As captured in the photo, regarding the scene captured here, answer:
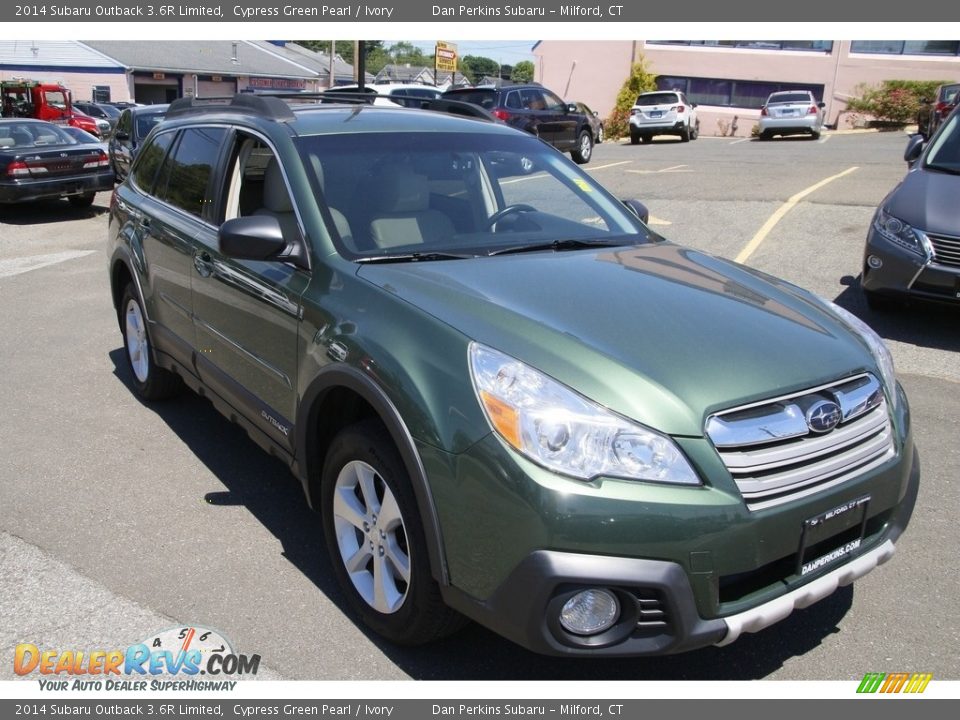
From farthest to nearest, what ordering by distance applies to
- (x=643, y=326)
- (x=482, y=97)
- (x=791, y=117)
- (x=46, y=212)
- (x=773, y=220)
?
1. (x=791, y=117)
2. (x=482, y=97)
3. (x=46, y=212)
4. (x=773, y=220)
5. (x=643, y=326)

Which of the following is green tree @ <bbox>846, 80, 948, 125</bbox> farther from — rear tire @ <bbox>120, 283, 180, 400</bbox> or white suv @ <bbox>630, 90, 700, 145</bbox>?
rear tire @ <bbox>120, 283, 180, 400</bbox>

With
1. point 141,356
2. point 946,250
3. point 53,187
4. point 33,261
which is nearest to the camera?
point 141,356

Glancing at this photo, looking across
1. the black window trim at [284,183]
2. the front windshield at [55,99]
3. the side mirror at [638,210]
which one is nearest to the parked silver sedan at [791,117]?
the front windshield at [55,99]

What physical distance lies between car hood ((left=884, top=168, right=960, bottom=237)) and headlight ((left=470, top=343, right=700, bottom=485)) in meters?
5.05

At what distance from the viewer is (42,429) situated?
5250 mm

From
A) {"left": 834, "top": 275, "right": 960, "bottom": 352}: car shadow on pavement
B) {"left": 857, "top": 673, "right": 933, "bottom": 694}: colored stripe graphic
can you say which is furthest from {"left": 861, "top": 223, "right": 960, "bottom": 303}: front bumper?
{"left": 857, "top": 673, "right": 933, "bottom": 694}: colored stripe graphic

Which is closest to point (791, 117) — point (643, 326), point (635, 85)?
point (635, 85)

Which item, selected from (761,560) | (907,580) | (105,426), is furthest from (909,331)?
(105,426)

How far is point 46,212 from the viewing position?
14992 millimetres

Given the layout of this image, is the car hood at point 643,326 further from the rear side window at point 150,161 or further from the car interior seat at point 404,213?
the rear side window at point 150,161

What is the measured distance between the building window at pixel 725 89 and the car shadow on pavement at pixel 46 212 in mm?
29302

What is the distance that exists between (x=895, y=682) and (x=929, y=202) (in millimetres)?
4930

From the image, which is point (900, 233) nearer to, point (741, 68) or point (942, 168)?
point (942, 168)

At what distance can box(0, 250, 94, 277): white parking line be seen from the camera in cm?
1017
